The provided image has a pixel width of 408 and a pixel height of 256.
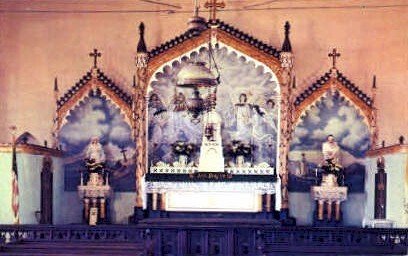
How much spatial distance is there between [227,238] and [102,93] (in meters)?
5.96

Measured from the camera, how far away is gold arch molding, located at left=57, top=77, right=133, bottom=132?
631 inches

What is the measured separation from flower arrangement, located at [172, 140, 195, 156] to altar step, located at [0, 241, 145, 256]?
22.0ft

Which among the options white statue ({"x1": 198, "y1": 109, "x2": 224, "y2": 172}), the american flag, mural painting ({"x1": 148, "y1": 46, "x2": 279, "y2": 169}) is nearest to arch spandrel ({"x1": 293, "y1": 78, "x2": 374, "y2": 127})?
mural painting ({"x1": 148, "y1": 46, "x2": 279, "y2": 169})

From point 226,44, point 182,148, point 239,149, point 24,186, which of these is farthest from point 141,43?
point 24,186

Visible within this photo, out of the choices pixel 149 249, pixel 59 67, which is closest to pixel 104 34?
pixel 59 67

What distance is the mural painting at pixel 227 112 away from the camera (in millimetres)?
16047

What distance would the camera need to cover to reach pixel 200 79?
9703mm

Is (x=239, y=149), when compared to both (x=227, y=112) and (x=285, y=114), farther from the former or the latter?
(x=285, y=114)

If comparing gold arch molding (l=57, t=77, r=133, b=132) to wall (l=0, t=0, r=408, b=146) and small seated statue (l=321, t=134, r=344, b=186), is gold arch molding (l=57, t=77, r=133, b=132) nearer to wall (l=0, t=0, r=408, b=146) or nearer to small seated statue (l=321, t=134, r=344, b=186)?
wall (l=0, t=0, r=408, b=146)

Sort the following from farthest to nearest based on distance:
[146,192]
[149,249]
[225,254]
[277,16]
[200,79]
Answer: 1. [277,16]
2. [146,192]
3. [225,254]
4. [200,79]
5. [149,249]

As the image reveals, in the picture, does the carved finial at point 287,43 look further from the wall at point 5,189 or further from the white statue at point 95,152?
the wall at point 5,189

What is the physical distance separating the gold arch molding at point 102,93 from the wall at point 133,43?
3.32 ft

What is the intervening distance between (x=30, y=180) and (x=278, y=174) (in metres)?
5.68

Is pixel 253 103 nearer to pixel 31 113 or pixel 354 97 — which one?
pixel 354 97
